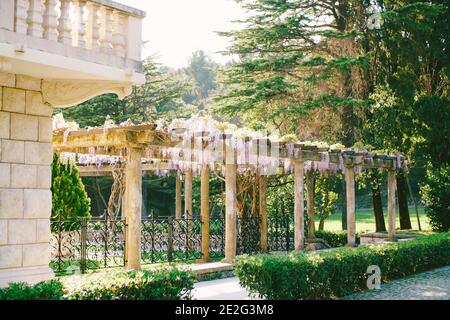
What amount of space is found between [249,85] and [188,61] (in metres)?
37.5

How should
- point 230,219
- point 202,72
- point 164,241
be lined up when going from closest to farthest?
point 230,219 < point 164,241 < point 202,72

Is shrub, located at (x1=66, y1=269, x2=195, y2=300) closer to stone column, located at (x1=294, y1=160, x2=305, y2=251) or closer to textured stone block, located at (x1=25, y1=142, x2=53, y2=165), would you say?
textured stone block, located at (x1=25, y1=142, x2=53, y2=165)

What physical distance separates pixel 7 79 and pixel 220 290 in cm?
502

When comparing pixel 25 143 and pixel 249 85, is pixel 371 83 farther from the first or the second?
pixel 25 143


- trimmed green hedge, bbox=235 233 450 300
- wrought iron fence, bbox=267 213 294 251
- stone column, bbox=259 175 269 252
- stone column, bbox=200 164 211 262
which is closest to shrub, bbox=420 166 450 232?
wrought iron fence, bbox=267 213 294 251

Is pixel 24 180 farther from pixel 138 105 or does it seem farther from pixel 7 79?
pixel 138 105

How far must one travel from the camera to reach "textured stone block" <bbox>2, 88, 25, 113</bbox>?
6797 mm

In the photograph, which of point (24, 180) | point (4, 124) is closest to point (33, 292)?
point (24, 180)

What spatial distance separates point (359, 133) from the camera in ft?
65.9

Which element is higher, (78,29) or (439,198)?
(78,29)

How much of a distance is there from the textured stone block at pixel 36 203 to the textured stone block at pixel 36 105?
97 cm

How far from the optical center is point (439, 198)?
18188 millimetres

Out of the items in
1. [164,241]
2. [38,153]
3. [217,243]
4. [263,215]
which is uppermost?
[38,153]

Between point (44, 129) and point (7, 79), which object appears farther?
point (44, 129)
